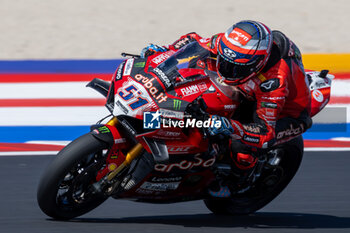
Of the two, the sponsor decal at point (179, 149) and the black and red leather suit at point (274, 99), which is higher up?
the black and red leather suit at point (274, 99)

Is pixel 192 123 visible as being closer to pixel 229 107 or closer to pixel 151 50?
pixel 229 107

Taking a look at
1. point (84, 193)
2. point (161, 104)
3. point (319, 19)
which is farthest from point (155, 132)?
point (319, 19)

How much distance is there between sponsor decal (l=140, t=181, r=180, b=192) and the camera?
5022 mm

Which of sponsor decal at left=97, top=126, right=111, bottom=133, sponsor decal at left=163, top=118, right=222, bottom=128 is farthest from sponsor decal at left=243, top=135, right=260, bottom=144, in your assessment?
sponsor decal at left=97, top=126, right=111, bottom=133

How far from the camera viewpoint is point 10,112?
773 centimetres

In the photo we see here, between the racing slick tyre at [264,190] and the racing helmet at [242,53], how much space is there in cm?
104

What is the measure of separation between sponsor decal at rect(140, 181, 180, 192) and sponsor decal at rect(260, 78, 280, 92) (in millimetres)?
945

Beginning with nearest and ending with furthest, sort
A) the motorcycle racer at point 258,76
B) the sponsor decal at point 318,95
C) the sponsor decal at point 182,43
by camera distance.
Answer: the motorcycle racer at point 258,76 → the sponsor decal at point 182,43 → the sponsor decal at point 318,95

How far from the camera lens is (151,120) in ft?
15.3

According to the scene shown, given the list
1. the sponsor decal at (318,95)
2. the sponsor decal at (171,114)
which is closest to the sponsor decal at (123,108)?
the sponsor decal at (171,114)

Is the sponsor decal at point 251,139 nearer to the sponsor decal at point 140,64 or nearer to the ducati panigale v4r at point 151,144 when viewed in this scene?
the ducati panigale v4r at point 151,144

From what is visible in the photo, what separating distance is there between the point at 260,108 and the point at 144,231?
3.91 feet

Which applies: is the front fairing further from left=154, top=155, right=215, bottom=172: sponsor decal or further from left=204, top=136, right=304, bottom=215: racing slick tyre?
left=204, top=136, right=304, bottom=215: racing slick tyre

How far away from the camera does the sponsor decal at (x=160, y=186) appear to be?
502cm
